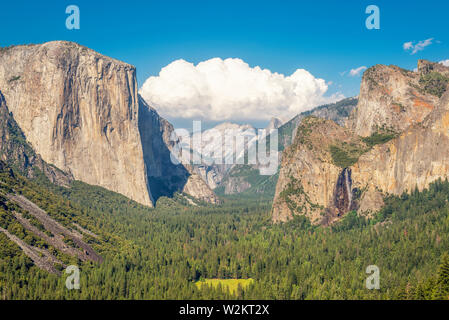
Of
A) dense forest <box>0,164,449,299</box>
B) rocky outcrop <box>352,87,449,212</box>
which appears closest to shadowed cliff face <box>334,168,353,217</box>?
rocky outcrop <box>352,87,449,212</box>

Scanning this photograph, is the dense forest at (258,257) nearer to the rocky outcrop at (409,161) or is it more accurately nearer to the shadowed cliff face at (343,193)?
the rocky outcrop at (409,161)

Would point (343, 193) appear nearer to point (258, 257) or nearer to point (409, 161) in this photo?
point (409, 161)

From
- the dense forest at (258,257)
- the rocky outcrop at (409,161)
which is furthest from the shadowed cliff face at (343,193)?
the dense forest at (258,257)

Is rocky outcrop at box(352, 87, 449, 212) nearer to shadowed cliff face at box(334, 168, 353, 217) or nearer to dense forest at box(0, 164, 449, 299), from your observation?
shadowed cliff face at box(334, 168, 353, 217)

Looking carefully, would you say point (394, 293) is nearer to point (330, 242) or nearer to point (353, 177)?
point (330, 242)

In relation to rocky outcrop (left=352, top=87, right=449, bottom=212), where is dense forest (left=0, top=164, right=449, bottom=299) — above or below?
below

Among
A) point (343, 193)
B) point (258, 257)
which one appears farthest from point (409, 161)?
point (258, 257)

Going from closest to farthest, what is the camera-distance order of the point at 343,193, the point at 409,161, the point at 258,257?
the point at 258,257 < the point at 409,161 < the point at 343,193

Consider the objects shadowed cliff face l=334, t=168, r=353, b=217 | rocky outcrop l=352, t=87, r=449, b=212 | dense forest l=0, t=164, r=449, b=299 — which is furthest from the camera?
shadowed cliff face l=334, t=168, r=353, b=217
